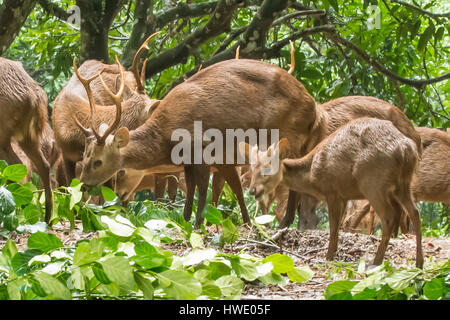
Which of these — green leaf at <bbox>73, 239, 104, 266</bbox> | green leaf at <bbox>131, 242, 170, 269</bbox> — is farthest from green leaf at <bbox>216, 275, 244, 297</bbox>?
green leaf at <bbox>73, 239, 104, 266</bbox>

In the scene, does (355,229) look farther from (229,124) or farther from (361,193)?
(361,193)

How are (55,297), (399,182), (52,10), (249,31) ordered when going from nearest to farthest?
(55,297) < (399,182) < (249,31) < (52,10)

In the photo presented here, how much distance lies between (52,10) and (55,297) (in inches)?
246

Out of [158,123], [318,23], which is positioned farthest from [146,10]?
[158,123]

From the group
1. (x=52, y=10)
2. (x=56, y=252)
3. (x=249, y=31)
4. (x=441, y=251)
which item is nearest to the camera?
(x=56, y=252)

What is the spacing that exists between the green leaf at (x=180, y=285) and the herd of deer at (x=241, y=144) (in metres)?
2.10

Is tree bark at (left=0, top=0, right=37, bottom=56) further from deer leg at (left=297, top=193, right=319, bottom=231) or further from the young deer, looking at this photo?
deer leg at (left=297, top=193, right=319, bottom=231)

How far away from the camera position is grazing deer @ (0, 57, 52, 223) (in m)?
5.12

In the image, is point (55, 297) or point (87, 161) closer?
point (55, 297)

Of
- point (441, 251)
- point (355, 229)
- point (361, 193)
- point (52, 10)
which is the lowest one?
point (355, 229)

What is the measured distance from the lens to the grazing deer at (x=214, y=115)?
559 cm

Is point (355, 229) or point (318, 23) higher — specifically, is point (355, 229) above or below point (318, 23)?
→ below

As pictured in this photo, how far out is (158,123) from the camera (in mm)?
5762

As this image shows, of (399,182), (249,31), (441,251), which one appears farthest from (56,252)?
(249,31)
